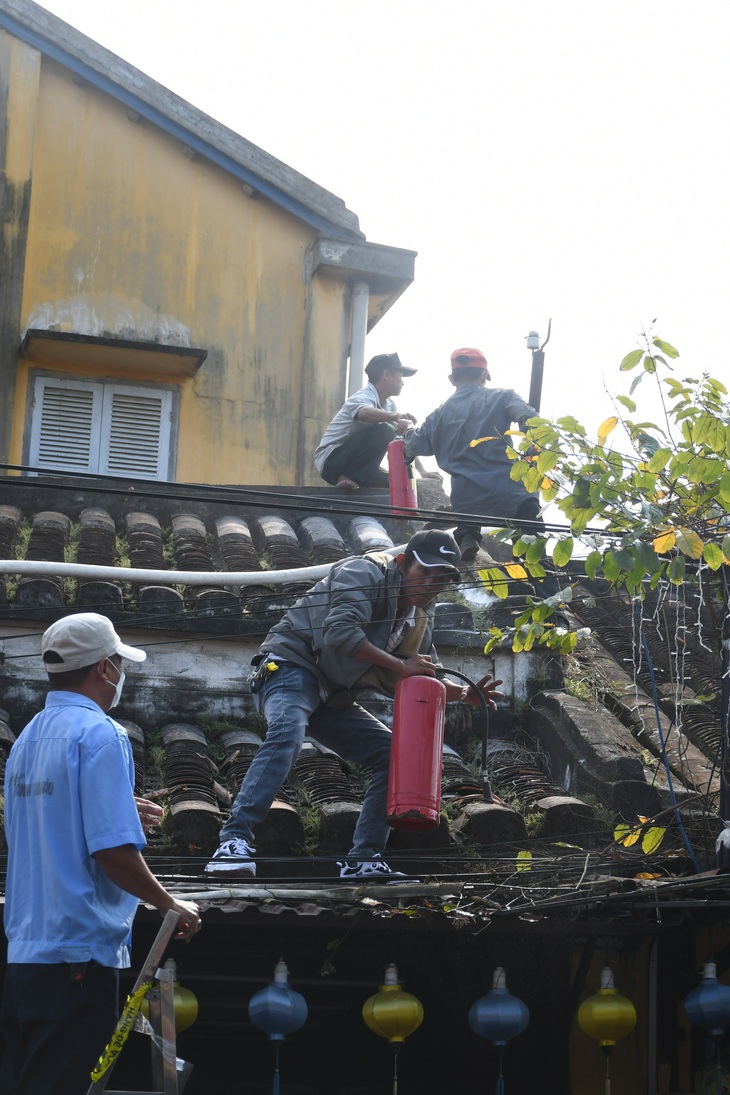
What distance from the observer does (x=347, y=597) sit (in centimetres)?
635

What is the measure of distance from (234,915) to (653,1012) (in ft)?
7.46

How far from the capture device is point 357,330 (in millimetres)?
12648

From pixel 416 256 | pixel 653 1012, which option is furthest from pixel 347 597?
pixel 416 256

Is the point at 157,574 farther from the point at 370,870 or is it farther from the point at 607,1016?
the point at 607,1016

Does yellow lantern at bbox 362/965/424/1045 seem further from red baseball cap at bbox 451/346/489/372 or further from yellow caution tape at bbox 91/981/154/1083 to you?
red baseball cap at bbox 451/346/489/372

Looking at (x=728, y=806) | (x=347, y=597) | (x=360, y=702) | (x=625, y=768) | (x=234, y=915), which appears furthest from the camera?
(x=360, y=702)

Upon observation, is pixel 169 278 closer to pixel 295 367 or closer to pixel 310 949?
pixel 295 367

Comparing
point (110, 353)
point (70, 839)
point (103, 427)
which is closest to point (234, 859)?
point (70, 839)

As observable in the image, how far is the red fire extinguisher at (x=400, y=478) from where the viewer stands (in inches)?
359

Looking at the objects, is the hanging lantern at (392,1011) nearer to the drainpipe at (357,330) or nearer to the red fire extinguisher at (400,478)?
the red fire extinguisher at (400,478)

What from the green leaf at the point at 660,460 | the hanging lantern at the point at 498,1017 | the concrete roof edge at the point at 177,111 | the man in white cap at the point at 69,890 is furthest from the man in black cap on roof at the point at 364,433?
the man in white cap at the point at 69,890

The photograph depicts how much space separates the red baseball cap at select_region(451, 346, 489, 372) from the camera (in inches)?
363

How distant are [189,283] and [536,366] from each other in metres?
3.55

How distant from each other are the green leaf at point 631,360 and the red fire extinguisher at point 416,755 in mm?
1576
